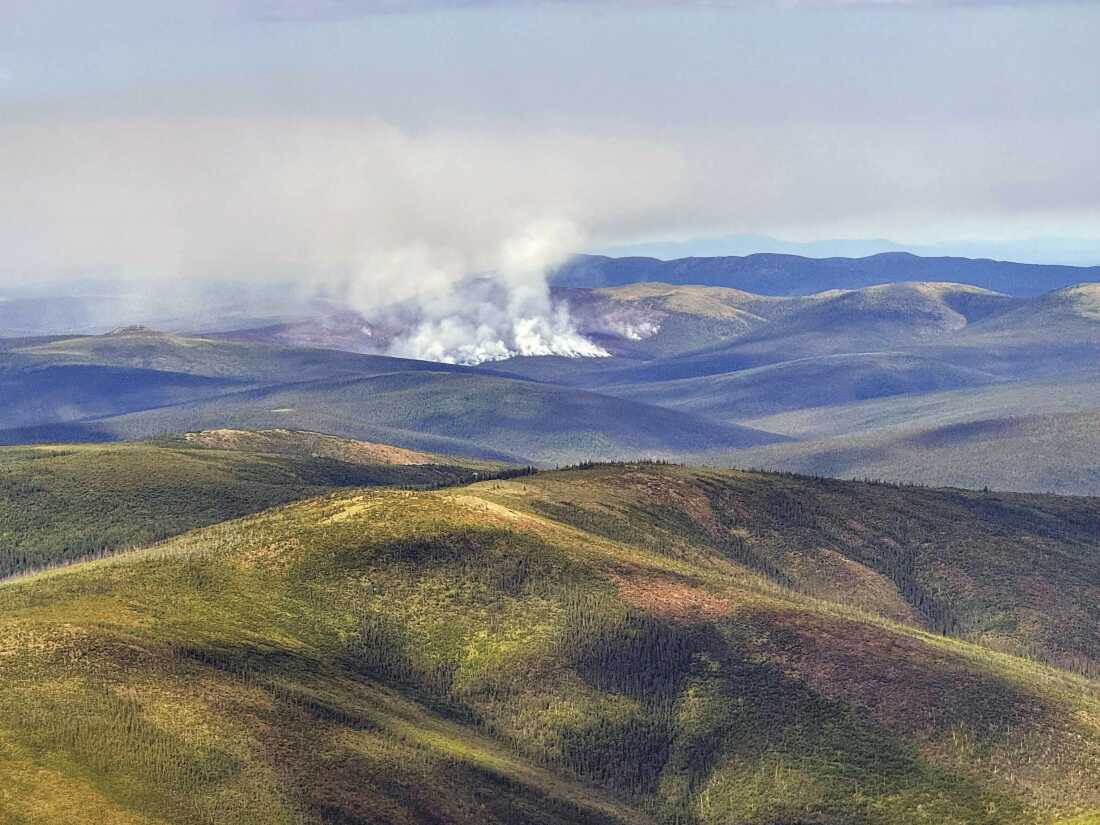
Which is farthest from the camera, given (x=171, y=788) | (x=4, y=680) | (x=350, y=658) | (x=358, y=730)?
(x=350, y=658)

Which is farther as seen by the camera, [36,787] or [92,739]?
[92,739]

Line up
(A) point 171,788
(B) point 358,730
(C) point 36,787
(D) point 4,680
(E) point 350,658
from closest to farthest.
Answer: (C) point 36,787 → (A) point 171,788 → (D) point 4,680 → (B) point 358,730 → (E) point 350,658

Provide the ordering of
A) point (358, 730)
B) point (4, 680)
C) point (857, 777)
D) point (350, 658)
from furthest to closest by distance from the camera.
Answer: point (350, 658) → point (857, 777) → point (358, 730) → point (4, 680)

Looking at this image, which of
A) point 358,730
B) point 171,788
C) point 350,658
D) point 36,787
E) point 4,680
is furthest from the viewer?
point 350,658

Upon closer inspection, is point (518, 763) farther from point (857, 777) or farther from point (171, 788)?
point (171, 788)

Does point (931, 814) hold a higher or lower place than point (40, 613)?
lower

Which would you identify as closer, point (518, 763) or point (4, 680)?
point (4, 680)

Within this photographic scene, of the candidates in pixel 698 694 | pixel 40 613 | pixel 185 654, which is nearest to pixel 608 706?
pixel 698 694

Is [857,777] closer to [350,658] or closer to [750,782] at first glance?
[750,782]

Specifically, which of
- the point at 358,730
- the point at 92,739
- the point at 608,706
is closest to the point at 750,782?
the point at 608,706
